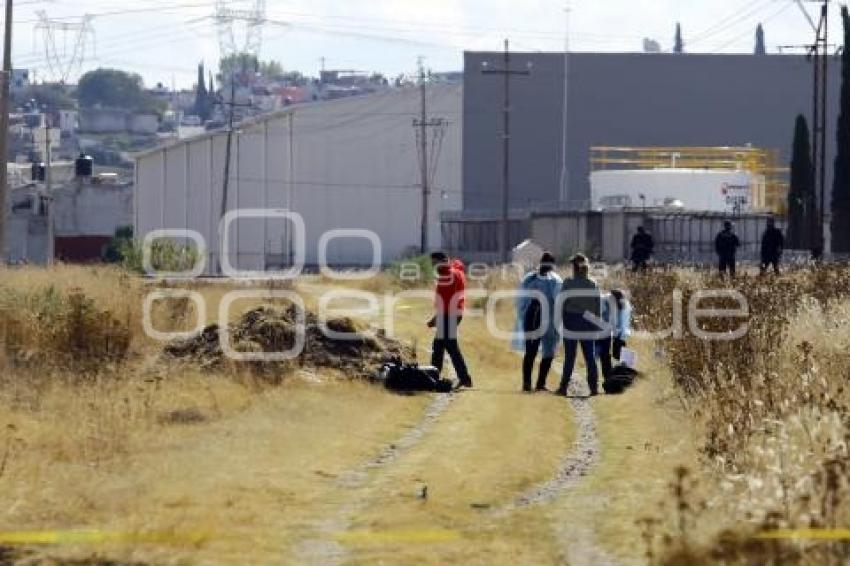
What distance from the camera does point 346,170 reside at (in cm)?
8681

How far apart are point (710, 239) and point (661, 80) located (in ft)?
77.3

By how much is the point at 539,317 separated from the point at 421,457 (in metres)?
7.06

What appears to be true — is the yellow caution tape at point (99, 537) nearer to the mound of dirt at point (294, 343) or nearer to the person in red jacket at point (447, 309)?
the mound of dirt at point (294, 343)

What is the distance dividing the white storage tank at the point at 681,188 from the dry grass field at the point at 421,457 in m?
43.2

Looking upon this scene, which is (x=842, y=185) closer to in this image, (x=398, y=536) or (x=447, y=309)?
(x=447, y=309)

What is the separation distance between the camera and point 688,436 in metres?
15.4

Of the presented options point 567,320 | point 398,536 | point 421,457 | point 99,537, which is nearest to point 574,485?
point 421,457

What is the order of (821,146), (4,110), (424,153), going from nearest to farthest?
1. (4,110)
2. (821,146)
3. (424,153)

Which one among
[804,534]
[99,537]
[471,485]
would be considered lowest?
[471,485]

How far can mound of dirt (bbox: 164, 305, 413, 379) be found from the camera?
76.0 ft

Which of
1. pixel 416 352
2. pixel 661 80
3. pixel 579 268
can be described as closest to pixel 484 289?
pixel 416 352

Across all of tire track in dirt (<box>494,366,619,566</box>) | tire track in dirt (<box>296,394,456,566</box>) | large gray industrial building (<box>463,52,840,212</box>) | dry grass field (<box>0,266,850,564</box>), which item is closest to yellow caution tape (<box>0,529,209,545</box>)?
dry grass field (<box>0,266,850,564</box>)

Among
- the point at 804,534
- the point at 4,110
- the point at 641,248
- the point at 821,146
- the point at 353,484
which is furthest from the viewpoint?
the point at 821,146

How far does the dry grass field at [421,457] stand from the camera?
10.7 metres
